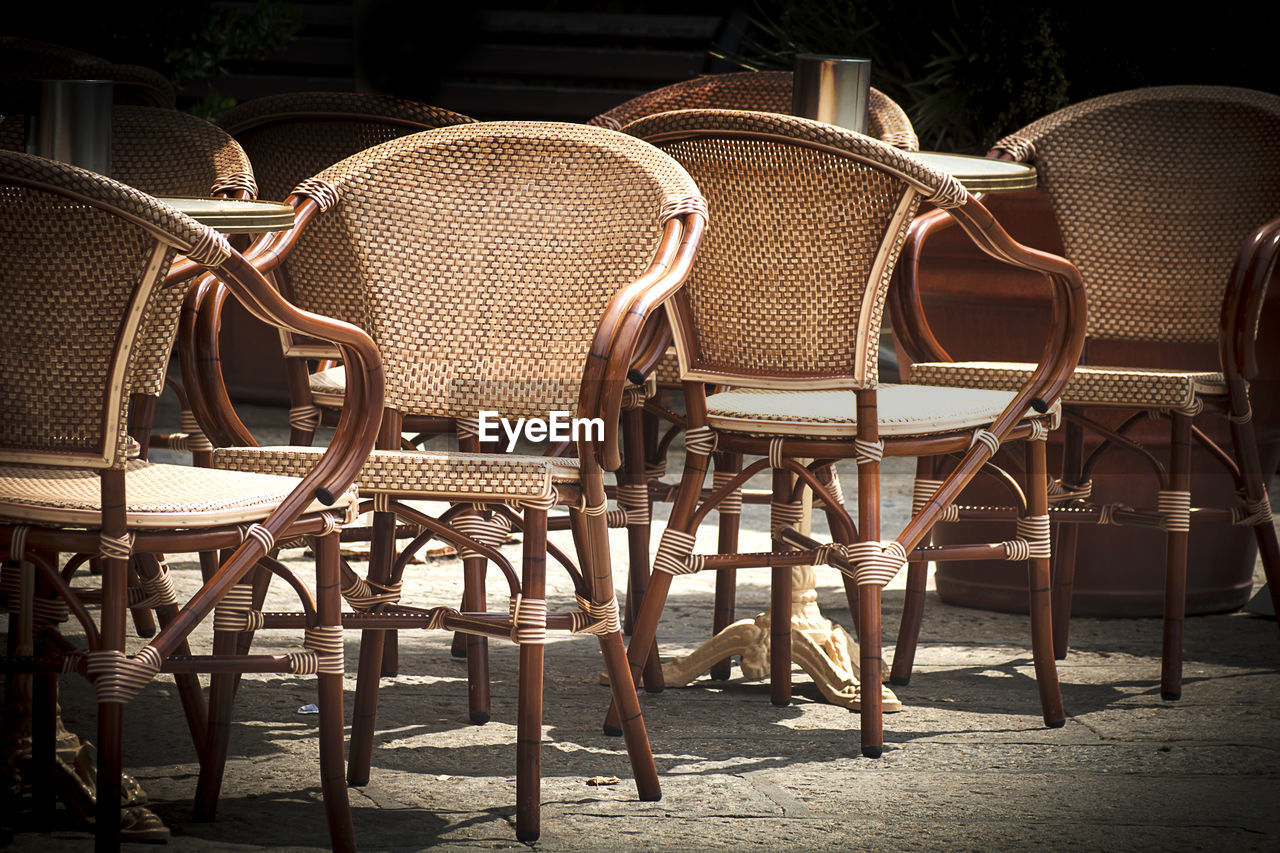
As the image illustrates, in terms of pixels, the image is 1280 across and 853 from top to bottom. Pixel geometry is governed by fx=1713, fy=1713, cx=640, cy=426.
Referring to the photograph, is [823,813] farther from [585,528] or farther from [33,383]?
[33,383]

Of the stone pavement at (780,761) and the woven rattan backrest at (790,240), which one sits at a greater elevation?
the woven rattan backrest at (790,240)

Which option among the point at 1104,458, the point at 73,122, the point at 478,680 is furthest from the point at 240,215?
the point at 1104,458

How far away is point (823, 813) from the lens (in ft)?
8.46

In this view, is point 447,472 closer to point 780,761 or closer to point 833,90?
point 780,761

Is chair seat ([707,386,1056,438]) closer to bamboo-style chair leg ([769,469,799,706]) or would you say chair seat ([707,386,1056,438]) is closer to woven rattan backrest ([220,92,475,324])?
bamboo-style chair leg ([769,469,799,706])

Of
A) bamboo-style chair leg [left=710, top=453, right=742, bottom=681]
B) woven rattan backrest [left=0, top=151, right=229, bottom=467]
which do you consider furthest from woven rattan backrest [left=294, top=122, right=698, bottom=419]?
woven rattan backrest [left=0, top=151, right=229, bottom=467]

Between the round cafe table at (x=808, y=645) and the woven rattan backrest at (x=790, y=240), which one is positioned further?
the round cafe table at (x=808, y=645)

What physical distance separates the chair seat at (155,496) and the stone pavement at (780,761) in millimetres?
497

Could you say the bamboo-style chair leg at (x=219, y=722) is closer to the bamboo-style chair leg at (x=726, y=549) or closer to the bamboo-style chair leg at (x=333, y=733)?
the bamboo-style chair leg at (x=333, y=733)

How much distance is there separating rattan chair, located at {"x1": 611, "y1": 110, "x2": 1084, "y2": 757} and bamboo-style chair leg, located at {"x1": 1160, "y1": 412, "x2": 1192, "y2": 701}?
17.3 inches

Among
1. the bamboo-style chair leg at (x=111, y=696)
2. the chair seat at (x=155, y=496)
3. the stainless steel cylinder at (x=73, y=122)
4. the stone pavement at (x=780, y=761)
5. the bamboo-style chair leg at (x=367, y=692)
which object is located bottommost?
the stone pavement at (x=780, y=761)

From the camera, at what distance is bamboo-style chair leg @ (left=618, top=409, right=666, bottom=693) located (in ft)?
10.6

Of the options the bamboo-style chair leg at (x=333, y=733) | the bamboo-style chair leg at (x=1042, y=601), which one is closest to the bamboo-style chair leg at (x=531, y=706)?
the bamboo-style chair leg at (x=333, y=733)

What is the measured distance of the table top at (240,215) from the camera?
2426mm
